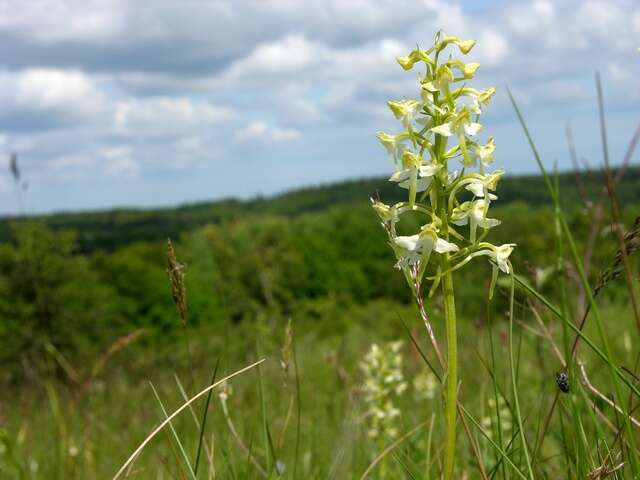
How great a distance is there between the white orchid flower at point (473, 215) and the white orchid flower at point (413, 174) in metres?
0.13

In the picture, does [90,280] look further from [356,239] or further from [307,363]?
[356,239]

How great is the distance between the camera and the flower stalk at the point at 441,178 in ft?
6.92

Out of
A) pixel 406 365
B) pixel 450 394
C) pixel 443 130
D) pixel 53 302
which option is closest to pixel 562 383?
pixel 450 394

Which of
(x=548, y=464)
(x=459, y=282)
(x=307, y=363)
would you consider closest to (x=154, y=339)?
(x=459, y=282)

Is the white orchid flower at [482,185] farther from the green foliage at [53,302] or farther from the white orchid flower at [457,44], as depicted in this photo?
the green foliage at [53,302]

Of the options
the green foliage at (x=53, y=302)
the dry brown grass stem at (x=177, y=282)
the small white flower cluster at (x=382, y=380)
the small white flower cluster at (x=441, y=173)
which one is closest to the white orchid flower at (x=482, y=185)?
the small white flower cluster at (x=441, y=173)

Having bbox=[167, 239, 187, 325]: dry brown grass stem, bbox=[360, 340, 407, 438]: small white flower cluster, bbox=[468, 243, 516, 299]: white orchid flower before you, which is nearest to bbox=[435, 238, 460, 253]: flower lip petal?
bbox=[468, 243, 516, 299]: white orchid flower

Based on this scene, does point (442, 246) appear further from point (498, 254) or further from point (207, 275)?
point (207, 275)

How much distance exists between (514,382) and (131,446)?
260 inches

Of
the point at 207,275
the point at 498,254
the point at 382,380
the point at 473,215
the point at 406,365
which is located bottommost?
the point at 207,275

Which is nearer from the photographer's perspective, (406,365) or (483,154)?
(483,154)

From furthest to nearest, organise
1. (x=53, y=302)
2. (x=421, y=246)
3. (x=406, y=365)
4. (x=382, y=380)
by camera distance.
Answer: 1. (x=53, y=302)
2. (x=406, y=365)
3. (x=382, y=380)
4. (x=421, y=246)

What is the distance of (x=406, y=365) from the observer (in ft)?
46.6

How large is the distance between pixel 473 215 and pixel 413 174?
23cm
